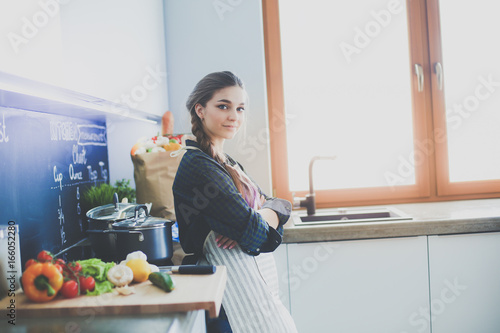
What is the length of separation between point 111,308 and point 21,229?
1.74 feet

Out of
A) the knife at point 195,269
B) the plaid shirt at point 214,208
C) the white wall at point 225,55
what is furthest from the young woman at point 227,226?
the white wall at point 225,55

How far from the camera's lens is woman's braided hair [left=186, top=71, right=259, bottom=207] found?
1512mm

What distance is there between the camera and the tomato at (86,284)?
1039 mm

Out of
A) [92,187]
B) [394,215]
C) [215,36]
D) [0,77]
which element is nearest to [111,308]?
[0,77]

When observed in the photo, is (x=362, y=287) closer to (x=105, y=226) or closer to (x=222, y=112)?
(x=222, y=112)

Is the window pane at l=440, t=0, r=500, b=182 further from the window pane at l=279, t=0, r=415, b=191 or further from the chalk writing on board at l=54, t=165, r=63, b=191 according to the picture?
the chalk writing on board at l=54, t=165, r=63, b=191

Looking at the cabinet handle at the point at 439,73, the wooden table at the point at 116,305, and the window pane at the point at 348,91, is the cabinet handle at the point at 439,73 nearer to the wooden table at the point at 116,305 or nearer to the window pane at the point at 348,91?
the window pane at the point at 348,91

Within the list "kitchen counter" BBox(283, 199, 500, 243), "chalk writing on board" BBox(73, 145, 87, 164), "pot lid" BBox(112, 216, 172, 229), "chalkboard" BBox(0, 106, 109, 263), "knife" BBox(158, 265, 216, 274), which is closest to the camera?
"knife" BBox(158, 265, 216, 274)

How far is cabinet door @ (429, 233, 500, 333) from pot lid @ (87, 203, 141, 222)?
130 cm

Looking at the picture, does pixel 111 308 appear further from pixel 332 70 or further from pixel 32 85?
pixel 332 70

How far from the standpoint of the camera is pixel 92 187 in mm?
1802

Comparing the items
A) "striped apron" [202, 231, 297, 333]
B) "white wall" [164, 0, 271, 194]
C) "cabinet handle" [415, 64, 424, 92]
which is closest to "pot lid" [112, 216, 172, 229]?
"striped apron" [202, 231, 297, 333]

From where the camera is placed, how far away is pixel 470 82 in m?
2.54

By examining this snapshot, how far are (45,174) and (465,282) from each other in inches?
70.0
